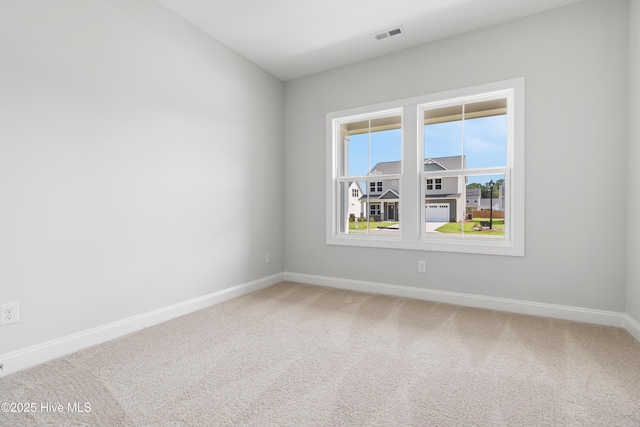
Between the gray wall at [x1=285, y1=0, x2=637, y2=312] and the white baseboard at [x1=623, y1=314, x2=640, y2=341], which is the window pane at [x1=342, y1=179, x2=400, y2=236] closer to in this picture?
the gray wall at [x1=285, y1=0, x2=637, y2=312]

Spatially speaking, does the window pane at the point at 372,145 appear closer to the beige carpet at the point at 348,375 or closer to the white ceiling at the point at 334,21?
the white ceiling at the point at 334,21

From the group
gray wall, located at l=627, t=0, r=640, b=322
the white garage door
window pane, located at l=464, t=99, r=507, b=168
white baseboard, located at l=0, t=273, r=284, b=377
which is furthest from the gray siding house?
white baseboard, located at l=0, t=273, r=284, b=377

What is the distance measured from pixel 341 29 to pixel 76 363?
3.42 meters

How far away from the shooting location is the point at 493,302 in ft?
9.42

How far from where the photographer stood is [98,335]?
2191 millimetres

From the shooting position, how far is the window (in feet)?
9.45

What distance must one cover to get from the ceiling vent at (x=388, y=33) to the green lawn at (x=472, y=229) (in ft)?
6.56

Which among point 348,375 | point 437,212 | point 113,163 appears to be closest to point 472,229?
point 437,212

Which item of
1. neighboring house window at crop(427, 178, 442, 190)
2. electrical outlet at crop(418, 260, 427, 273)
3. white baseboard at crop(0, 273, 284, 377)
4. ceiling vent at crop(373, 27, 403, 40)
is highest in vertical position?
ceiling vent at crop(373, 27, 403, 40)

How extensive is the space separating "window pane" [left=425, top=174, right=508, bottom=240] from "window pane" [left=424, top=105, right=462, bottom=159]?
0.29 metres

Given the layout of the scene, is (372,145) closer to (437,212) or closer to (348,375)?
(437,212)

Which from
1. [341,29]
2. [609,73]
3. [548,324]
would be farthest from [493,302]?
[341,29]

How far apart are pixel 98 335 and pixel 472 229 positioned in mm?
3368

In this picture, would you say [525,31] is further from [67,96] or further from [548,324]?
[67,96]
